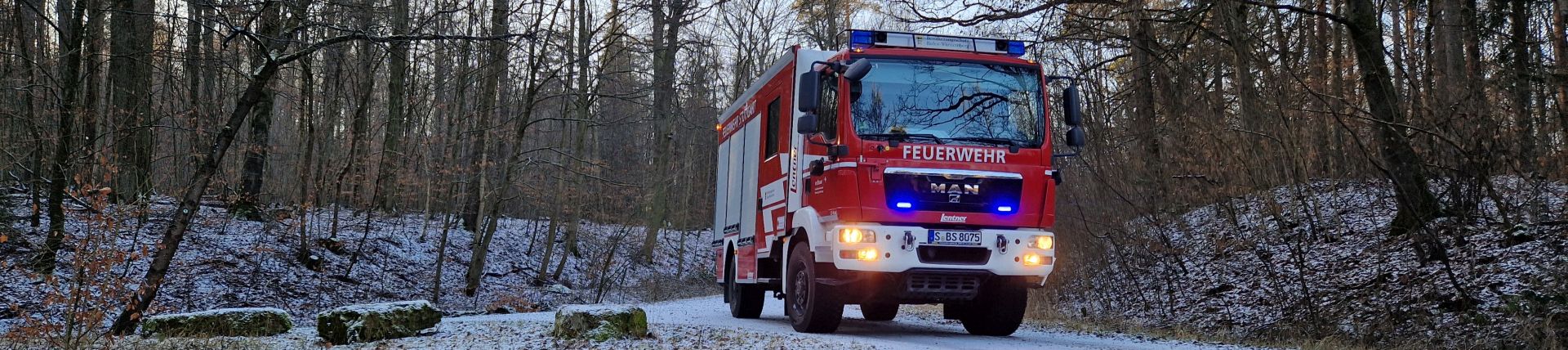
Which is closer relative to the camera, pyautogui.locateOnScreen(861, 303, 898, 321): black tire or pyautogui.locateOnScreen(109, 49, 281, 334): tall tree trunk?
pyautogui.locateOnScreen(861, 303, 898, 321): black tire

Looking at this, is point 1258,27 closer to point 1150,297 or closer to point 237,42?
point 1150,297

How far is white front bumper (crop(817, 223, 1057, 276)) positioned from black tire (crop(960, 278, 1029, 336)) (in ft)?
1.66

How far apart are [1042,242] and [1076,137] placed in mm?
1006

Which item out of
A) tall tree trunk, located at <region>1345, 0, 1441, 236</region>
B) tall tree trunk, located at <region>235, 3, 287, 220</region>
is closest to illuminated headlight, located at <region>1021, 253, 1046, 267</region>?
tall tree trunk, located at <region>1345, 0, 1441, 236</region>

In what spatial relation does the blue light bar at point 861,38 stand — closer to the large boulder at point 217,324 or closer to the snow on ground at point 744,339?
the snow on ground at point 744,339

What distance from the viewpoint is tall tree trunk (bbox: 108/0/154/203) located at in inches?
634

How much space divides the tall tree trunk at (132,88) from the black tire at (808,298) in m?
10.4

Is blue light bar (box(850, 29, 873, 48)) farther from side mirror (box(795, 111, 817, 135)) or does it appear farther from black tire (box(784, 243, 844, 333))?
black tire (box(784, 243, 844, 333))

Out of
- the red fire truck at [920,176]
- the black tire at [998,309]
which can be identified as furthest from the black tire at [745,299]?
the black tire at [998,309]

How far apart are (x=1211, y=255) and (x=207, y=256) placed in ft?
52.0

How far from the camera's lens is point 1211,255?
1557 centimetres

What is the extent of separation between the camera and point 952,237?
9602mm

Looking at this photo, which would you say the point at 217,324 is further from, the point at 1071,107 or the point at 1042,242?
the point at 1071,107

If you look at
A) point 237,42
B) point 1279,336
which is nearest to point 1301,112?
point 1279,336
